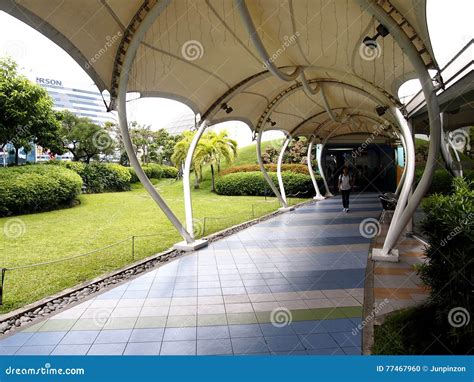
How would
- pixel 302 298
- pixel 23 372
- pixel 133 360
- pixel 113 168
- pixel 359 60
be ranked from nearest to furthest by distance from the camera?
pixel 23 372 → pixel 133 360 → pixel 302 298 → pixel 359 60 → pixel 113 168

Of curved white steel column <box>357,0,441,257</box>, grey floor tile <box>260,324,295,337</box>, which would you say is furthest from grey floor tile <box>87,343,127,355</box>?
curved white steel column <box>357,0,441,257</box>

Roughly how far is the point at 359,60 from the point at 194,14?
3631 mm

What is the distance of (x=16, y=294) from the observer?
5.73 metres

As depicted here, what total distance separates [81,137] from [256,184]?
14.0 meters

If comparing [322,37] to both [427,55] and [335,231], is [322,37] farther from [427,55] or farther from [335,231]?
[335,231]

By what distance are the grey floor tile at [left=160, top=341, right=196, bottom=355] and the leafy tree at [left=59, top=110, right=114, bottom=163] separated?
84.6 feet

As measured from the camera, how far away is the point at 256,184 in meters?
24.5

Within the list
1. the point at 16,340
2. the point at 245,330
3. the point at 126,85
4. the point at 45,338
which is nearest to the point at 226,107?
the point at 126,85

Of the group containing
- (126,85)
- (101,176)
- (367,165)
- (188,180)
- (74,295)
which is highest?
(126,85)

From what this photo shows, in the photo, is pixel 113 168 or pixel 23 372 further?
pixel 113 168

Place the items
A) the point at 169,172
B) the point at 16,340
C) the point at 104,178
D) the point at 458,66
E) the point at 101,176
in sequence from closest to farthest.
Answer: the point at 16,340, the point at 458,66, the point at 101,176, the point at 104,178, the point at 169,172

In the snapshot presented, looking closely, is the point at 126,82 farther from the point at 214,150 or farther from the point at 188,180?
the point at 214,150

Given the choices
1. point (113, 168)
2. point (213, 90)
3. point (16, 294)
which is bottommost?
point (16, 294)

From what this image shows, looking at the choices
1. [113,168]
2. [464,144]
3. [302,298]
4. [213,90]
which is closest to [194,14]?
[213,90]
